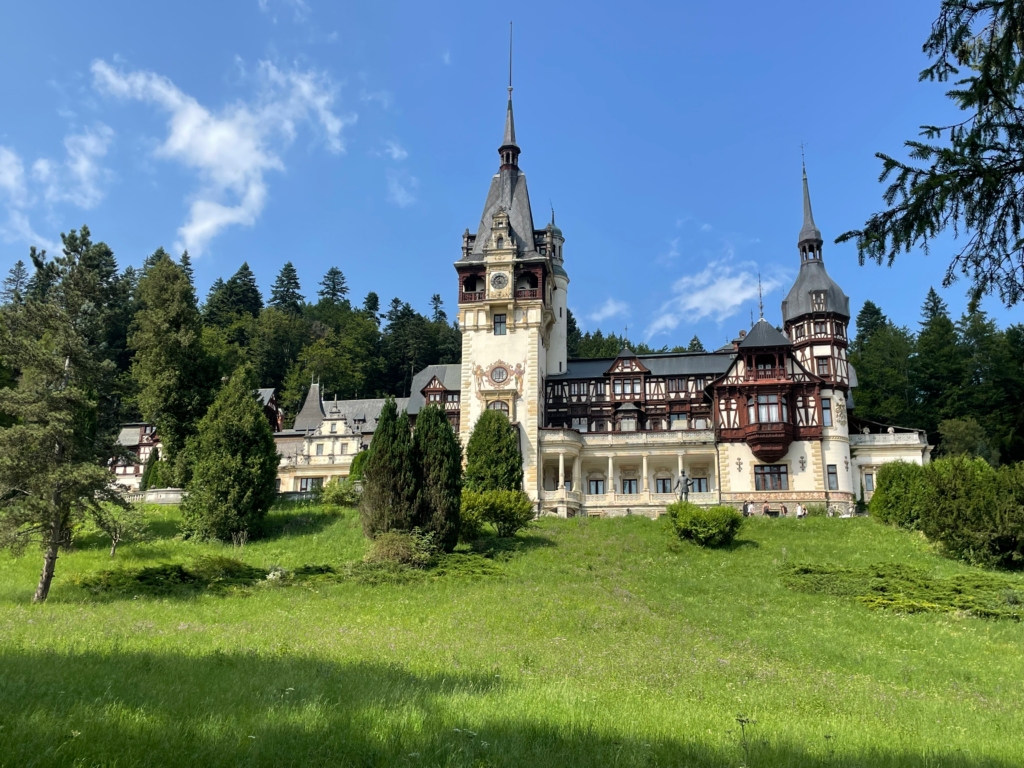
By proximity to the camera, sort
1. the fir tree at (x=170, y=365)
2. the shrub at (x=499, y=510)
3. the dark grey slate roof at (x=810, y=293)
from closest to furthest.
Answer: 1. the shrub at (x=499, y=510)
2. the fir tree at (x=170, y=365)
3. the dark grey slate roof at (x=810, y=293)

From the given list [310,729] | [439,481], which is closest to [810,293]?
[439,481]

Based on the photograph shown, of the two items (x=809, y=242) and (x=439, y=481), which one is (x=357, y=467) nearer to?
(x=439, y=481)

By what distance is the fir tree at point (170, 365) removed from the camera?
4425cm

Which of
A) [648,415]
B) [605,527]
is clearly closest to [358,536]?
[605,527]

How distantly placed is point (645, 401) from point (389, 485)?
108ft

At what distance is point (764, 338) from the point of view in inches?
2180

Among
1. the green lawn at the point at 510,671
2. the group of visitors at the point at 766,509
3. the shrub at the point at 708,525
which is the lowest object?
the green lawn at the point at 510,671

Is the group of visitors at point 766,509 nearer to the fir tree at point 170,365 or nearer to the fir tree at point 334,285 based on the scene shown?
the fir tree at point 170,365

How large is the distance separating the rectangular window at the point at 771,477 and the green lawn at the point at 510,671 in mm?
19327

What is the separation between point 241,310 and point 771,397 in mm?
82317

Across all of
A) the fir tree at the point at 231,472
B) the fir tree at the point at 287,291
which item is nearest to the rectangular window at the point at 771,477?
the fir tree at the point at 231,472

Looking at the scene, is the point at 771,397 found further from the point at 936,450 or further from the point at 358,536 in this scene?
the point at 358,536

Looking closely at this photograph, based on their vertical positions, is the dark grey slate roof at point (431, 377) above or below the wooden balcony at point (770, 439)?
above

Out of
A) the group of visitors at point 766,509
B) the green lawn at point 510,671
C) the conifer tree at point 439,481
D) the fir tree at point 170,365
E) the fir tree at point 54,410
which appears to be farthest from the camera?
the group of visitors at point 766,509
